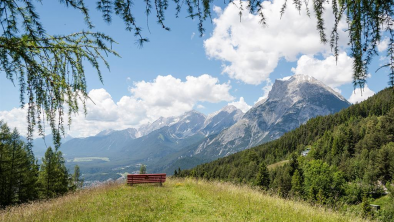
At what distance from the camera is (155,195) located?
12.3 meters

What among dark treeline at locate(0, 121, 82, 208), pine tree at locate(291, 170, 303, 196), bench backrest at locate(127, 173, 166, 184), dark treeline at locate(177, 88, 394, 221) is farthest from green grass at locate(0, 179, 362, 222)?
pine tree at locate(291, 170, 303, 196)

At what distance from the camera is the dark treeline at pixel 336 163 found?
2817 inches

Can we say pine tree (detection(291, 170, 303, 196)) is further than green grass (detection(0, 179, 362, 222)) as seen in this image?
Yes

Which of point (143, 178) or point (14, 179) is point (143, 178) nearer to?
point (143, 178)

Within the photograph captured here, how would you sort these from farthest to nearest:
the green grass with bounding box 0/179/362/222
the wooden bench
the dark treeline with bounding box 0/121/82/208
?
the dark treeline with bounding box 0/121/82/208 < the wooden bench < the green grass with bounding box 0/179/362/222

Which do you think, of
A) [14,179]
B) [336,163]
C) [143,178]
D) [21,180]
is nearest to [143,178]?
[143,178]

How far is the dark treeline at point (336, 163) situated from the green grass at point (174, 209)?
29337 mm

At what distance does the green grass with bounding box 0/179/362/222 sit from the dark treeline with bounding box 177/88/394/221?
29.3 metres

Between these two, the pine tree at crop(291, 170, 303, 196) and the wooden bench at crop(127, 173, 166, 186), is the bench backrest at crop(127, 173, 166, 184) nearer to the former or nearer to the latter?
the wooden bench at crop(127, 173, 166, 186)

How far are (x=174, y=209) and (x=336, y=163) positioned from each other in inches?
4432

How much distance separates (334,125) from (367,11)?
174 meters

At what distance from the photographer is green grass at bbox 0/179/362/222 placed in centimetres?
855

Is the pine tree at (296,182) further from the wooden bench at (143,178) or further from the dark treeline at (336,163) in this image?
the wooden bench at (143,178)

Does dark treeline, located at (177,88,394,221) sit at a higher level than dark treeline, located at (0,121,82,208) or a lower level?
lower
